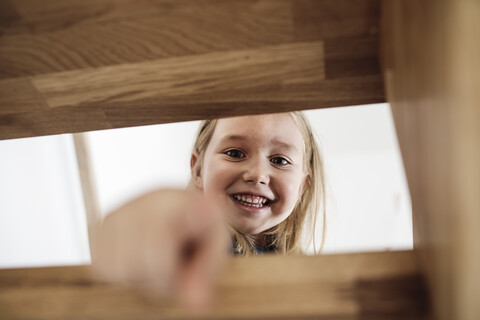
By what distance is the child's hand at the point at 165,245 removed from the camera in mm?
188

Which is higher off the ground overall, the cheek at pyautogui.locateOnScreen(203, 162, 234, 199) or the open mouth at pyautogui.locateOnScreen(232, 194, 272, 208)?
the cheek at pyautogui.locateOnScreen(203, 162, 234, 199)

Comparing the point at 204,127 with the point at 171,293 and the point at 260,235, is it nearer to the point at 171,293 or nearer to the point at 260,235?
the point at 260,235

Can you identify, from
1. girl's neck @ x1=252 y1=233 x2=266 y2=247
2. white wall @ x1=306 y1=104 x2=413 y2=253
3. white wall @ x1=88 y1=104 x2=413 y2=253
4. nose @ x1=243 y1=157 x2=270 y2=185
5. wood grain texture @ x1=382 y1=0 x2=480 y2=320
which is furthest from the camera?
white wall @ x1=306 y1=104 x2=413 y2=253

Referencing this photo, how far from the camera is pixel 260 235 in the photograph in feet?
3.27

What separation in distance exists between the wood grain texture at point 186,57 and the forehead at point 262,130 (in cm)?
55

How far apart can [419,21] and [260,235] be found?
838 millimetres

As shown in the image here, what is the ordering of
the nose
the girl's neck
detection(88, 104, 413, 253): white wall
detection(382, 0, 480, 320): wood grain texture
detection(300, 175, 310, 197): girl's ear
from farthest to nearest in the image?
detection(88, 104, 413, 253): white wall
detection(300, 175, 310, 197): girl's ear
the girl's neck
the nose
detection(382, 0, 480, 320): wood grain texture

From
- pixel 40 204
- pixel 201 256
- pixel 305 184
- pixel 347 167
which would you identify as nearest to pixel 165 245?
pixel 201 256

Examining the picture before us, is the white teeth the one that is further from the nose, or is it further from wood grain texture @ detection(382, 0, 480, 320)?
wood grain texture @ detection(382, 0, 480, 320)

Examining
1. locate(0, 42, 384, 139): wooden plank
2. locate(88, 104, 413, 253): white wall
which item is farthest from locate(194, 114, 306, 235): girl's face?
locate(88, 104, 413, 253): white wall

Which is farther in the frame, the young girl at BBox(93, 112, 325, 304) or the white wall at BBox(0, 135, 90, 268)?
the white wall at BBox(0, 135, 90, 268)

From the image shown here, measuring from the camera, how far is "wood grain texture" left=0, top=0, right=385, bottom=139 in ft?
0.86

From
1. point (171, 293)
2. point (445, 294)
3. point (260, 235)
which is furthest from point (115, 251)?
point (260, 235)

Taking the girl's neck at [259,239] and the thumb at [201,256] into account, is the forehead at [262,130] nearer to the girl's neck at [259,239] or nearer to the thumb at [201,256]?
the girl's neck at [259,239]
